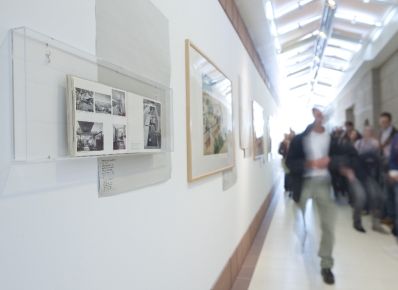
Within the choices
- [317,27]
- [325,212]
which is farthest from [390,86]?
[325,212]

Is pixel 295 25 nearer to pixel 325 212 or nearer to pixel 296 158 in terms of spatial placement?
pixel 296 158

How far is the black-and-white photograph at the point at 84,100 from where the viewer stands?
102 centimetres

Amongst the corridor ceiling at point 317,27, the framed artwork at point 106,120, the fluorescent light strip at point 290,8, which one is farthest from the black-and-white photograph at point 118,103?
the fluorescent light strip at point 290,8

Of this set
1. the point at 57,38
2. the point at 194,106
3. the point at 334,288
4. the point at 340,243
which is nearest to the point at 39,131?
the point at 57,38

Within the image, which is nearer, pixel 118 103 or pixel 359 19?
pixel 118 103

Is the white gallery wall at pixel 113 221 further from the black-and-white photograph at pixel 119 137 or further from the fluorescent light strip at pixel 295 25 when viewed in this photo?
the fluorescent light strip at pixel 295 25

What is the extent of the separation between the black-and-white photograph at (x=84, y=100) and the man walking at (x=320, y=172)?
3.01m

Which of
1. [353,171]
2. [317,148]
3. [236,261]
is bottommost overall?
[236,261]

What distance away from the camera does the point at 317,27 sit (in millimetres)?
7887

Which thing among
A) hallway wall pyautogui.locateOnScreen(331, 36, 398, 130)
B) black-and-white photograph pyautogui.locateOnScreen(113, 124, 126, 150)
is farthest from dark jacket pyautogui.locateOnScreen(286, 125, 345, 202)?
black-and-white photograph pyautogui.locateOnScreen(113, 124, 126, 150)

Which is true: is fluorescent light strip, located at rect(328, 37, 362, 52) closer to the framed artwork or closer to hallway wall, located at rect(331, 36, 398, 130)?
hallway wall, located at rect(331, 36, 398, 130)

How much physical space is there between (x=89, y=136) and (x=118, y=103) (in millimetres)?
226

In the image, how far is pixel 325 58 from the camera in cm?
1161

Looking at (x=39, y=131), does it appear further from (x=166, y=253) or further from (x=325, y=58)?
(x=325, y=58)
